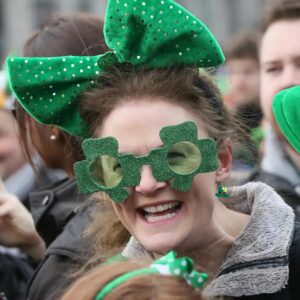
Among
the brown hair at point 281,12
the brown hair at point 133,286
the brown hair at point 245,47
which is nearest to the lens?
the brown hair at point 133,286

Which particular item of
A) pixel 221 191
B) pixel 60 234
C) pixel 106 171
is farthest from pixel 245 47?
pixel 106 171

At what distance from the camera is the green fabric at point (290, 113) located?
185 cm

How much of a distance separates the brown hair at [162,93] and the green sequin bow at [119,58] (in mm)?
25

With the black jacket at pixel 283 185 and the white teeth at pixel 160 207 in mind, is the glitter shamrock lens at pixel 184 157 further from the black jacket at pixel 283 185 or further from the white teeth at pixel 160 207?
the black jacket at pixel 283 185

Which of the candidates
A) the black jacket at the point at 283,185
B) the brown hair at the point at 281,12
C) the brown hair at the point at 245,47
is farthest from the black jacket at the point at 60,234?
the brown hair at the point at 245,47

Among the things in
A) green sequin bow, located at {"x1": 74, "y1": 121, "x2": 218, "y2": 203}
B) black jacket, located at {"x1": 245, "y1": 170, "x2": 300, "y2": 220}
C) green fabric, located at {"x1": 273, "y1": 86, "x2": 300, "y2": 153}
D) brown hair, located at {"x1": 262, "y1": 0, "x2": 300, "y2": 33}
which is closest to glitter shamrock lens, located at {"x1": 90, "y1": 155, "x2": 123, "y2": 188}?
green sequin bow, located at {"x1": 74, "y1": 121, "x2": 218, "y2": 203}

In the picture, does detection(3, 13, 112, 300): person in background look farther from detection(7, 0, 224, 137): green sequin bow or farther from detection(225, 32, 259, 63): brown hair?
detection(225, 32, 259, 63): brown hair

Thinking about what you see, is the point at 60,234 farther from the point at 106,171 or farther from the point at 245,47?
the point at 245,47

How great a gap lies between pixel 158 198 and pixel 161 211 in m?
0.04

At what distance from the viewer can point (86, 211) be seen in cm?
253

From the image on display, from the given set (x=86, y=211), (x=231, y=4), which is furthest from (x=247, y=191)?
(x=231, y=4)

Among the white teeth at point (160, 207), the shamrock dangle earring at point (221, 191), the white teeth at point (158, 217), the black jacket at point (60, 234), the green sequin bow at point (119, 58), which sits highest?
the green sequin bow at point (119, 58)

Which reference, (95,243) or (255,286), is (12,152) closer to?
(95,243)

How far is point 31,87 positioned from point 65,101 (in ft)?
0.33
